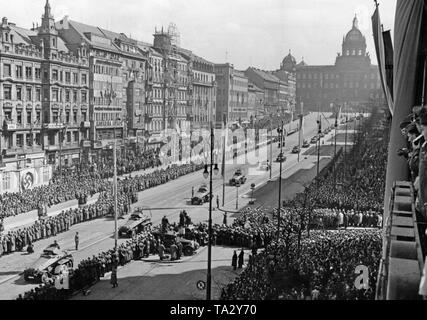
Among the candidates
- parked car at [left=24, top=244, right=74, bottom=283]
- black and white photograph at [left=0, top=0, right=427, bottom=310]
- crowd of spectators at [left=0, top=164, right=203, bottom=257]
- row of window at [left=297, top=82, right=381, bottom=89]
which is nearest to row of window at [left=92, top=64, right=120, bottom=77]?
black and white photograph at [left=0, top=0, right=427, bottom=310]

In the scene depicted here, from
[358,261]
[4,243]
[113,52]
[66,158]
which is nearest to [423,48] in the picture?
[358,261]

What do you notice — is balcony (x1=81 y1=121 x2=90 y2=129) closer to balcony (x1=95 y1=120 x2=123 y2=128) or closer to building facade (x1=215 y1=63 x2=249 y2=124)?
balcony (x1=95 y1=120 x2=123 y2=128)

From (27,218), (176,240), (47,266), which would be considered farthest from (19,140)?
(47,266)

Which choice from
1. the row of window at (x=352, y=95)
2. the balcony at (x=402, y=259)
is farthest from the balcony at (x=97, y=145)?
the row of window at (x=352, y=95)

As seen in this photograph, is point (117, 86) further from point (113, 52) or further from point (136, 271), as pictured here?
point (136, 271)

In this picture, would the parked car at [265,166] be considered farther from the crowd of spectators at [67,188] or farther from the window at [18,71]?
the window at [18,71]

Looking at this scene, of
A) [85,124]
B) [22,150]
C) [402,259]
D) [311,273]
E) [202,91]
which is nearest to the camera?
[402,259]

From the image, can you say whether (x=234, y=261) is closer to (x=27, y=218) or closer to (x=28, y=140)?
(x=27, y=218)
